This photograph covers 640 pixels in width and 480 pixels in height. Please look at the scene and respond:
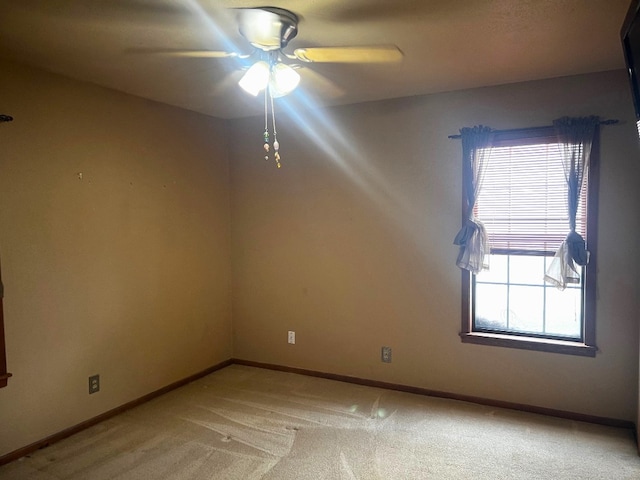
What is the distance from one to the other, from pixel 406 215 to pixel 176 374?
236 centimetres

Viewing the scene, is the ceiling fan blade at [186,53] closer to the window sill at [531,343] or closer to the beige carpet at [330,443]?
the beige carpet at [330,443]

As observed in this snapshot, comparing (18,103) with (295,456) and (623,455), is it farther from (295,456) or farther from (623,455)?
(623,455)

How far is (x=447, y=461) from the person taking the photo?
267cm

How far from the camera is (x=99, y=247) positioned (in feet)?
10.6

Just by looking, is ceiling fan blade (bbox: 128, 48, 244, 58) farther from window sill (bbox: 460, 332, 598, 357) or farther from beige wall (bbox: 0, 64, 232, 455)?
window sill (bbox: 460, 332, 598, 357)

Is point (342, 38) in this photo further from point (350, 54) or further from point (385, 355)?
point (385, 355)

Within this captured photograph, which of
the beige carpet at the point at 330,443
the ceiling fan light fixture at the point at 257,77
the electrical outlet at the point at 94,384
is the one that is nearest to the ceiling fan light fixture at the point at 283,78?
the ceiling fan light fixture at the point at 257,77

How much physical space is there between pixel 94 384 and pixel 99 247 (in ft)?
3.16

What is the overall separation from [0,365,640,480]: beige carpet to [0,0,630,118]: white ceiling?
236cm

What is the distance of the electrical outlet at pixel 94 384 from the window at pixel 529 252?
270cm

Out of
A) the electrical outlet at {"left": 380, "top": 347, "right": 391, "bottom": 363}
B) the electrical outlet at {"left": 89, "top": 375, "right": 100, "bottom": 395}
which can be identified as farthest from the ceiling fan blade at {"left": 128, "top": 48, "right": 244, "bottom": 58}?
the electrical outlet at {"left": 380, "top": 347, "right": 391, "bottom": 363}

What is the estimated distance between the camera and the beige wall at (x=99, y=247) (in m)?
2.75

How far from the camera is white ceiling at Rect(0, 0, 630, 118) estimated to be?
6.65ft

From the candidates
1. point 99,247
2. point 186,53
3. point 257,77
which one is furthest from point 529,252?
point 99,247
